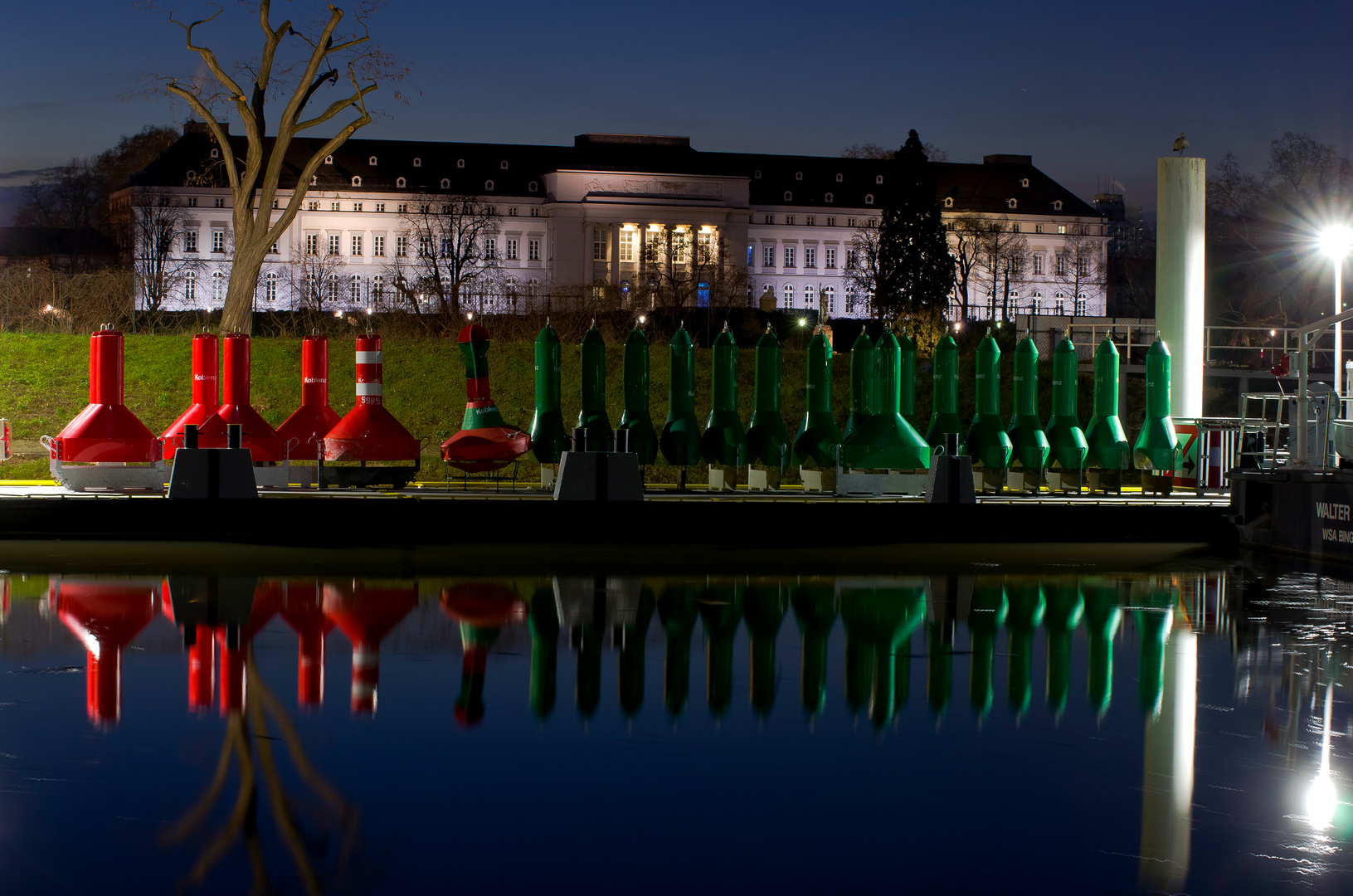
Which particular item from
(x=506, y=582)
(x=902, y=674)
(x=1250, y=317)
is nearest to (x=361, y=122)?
(x=506, y=582)

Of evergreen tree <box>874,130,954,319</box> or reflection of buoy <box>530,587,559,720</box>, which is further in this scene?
evergreen tree <box>874,130,954,319</box>

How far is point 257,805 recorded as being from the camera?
643cm

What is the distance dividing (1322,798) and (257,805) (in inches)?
219

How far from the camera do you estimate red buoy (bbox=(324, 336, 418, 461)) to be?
63.9 ft

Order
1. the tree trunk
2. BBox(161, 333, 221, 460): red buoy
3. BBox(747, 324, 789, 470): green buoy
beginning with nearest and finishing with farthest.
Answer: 1. BBox(161, 333, 221, 460): red buoy
2. BBox(747, 324, 789, 470): green buoy
3. the tree trunk

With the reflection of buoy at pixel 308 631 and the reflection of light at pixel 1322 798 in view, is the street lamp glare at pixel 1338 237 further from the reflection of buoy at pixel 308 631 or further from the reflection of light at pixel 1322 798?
the reflection of buoy at pixel 308 631

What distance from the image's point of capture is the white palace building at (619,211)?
112500mm

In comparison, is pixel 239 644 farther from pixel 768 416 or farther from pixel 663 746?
pixel 768 416

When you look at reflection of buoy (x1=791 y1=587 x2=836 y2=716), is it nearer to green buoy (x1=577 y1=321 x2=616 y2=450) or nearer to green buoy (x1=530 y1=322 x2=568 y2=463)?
green buoy (x1=577 y1=321 x2=616 y2=450)

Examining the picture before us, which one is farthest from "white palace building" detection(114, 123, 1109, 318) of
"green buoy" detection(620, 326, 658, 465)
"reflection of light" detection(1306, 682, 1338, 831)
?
"reflection of light" detection(1306, 682, 1338, 831)

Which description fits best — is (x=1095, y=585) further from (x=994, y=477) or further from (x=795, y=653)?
(x=994, y=477)

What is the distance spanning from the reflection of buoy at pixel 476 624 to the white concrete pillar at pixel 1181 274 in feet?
46.9

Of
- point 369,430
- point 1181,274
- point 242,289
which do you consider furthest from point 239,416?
point 1181,274

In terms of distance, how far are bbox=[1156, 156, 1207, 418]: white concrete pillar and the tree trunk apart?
21.8 metres
